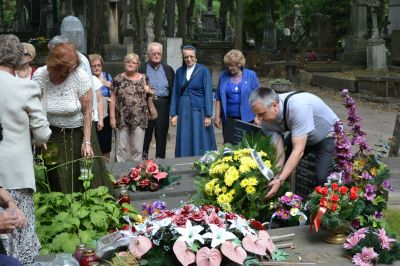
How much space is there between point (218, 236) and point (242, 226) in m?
0.28

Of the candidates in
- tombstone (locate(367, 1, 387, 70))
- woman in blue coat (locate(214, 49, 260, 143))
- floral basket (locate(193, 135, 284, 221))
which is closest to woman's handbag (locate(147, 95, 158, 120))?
woman in blue coat (locate(214, 49, 260, 143))

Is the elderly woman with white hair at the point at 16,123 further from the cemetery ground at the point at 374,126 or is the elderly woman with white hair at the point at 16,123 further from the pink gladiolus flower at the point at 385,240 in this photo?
the cemetery ground at the point at 374,126

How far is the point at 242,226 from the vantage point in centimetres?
505

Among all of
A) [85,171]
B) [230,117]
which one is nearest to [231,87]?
[230,117]

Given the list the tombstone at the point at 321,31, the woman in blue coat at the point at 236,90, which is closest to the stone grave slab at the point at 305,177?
the woman in blue coat at the point at 236,90

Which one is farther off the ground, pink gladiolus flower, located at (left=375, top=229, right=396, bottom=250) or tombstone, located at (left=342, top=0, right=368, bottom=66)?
tombstone, located at (left=342, top=0, right=368, bottom=66)

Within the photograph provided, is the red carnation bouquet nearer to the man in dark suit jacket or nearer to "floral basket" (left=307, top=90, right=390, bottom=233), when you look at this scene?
"floral basket" (left=307, top=90, right=390, bottom=233)

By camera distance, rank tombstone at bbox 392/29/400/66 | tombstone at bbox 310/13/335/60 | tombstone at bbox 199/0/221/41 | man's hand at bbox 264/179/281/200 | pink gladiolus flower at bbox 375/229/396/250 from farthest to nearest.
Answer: tombstone at bbox 199/0/221/41
tombstone at bbox 310/13/335/60
tombstone at bbox 392/29/400/66
man's hand at bbox 264/179/281/200
pink gladiolus flower at bbox 375/229/396/250

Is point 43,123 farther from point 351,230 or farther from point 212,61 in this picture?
point 212,61

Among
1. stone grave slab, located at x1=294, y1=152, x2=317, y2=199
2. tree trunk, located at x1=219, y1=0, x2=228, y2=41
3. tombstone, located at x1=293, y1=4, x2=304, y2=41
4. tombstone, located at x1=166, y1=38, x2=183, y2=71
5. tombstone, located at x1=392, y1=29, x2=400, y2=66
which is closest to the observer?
stone grave slab, located at x1=294, y1=152, x2=317, y2=199

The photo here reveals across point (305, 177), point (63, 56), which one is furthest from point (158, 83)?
point (63, 56)

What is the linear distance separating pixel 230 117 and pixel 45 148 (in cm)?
342

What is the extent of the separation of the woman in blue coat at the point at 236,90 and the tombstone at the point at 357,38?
20.0 meters

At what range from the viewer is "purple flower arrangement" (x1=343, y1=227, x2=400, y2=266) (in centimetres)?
505
